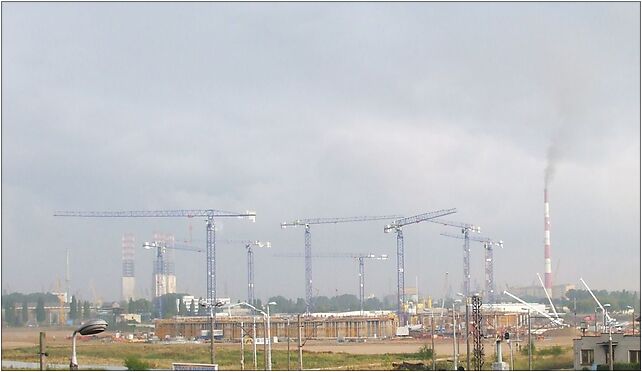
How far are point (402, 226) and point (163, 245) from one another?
76.9 feet

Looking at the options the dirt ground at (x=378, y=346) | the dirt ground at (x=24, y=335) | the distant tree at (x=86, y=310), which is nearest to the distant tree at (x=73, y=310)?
the distant tree at (x=86, y=310)

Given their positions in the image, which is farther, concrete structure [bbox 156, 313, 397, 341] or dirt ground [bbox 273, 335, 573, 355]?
concrete structure [bbox 156, 313, 397, 341]

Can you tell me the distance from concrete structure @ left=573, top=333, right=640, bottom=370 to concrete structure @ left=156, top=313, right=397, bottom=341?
3769 centimetres

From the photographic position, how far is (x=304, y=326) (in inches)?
2842

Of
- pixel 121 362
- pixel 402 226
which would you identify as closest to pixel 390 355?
pixel 121 362

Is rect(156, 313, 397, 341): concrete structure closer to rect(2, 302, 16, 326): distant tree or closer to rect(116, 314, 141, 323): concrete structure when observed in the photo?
rect(116, 314, 141, 323): concrete structure

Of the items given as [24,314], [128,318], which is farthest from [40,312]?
[128,318]

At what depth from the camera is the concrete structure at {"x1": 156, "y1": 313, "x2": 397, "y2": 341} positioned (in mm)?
68438

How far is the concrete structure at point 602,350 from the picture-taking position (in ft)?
96.6

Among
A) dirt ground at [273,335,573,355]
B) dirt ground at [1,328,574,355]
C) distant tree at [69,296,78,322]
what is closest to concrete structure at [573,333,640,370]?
dirt ground at [1,328,574,355]

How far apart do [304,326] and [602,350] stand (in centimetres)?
4363

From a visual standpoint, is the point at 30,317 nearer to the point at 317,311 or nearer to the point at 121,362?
the point at 121,362

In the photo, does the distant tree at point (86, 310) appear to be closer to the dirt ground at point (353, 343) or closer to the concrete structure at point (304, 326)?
the dirt ground at point (353, 343)

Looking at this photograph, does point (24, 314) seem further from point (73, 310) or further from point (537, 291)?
point (537, 291)
